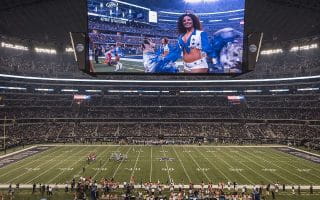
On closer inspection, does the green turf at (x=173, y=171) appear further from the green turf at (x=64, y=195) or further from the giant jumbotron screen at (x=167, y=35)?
the giant jumbotron screen at (x=167, y=35)

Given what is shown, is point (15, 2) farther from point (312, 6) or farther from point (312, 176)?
point (312, 176)

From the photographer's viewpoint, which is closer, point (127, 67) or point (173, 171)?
point (127, 67)

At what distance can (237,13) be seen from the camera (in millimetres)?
17922

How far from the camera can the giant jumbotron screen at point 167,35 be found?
1723 centimetres

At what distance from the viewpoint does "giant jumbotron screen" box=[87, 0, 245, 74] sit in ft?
56.5

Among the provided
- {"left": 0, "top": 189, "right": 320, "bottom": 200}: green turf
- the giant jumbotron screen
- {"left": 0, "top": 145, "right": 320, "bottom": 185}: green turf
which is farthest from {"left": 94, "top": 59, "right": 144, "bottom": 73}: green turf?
{"left": 0, "top": 145, "right": 320, "bottom": 185}: green turf

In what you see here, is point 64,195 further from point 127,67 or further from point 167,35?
point 167,35

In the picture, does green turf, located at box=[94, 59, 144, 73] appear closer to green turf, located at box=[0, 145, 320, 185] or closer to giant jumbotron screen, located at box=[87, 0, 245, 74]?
giant jumbotron screen, located at box=[87, 0, 245, 74]

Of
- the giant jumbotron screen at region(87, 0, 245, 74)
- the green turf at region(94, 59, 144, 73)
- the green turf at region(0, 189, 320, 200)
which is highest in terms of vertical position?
the giant jumbotron screen at region(87, 0, 245, 74)

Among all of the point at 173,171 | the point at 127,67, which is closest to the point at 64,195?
the point at 173,171

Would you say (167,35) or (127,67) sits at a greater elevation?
(167,35)

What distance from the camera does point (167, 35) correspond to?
17.7 metres

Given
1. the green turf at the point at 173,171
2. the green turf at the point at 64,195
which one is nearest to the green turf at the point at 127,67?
the green turf at the point at 64,195

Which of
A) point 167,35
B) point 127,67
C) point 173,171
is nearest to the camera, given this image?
point 127,67
